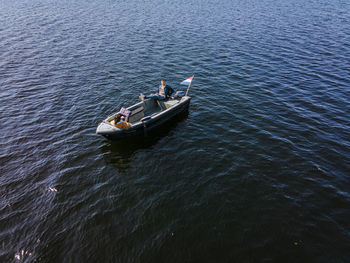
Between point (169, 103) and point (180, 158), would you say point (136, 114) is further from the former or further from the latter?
point (180, 158)

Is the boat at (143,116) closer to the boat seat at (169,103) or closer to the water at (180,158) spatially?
the boat seat at (169,103)

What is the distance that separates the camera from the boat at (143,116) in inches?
684

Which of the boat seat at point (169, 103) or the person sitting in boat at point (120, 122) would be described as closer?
the person sitting in boat at point (120, 122)

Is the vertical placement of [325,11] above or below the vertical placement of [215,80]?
above

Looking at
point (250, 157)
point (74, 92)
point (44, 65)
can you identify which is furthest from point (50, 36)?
point (250, 157)

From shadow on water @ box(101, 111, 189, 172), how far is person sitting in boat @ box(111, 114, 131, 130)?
1499mm

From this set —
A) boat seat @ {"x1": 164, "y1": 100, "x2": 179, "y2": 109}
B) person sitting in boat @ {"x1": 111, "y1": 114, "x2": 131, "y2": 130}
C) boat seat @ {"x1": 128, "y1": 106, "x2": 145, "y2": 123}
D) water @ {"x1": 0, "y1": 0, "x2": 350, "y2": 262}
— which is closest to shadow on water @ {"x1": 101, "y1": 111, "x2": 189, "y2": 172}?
water @ {"x1": 0, "y1": 0, "x2": 350, "y2": 262}

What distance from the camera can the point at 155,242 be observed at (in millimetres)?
11320

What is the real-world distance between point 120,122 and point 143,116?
339 cm

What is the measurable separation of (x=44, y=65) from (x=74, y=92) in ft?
33.5

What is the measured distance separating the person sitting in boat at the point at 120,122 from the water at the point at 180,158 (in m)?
1.74

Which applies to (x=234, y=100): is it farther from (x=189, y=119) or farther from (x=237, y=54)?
(x=237, y=54)

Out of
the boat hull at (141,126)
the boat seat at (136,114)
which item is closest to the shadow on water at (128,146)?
the boat hull at (141,126)

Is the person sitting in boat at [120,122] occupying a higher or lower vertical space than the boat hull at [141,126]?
higher
